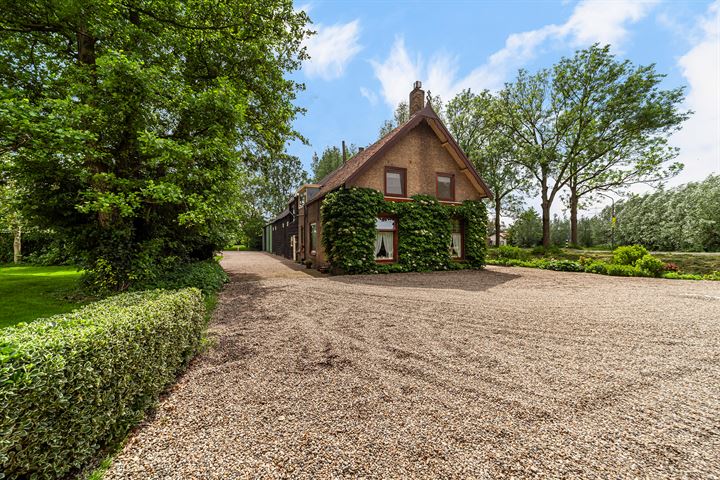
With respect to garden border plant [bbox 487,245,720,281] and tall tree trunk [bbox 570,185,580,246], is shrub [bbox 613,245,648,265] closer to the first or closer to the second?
garden border plant [bbox 487,245,720,281]

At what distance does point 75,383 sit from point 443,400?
10.6 ft

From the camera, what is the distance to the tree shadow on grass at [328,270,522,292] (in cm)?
1084

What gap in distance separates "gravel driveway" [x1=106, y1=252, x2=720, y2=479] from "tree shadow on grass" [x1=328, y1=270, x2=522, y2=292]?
166 inches

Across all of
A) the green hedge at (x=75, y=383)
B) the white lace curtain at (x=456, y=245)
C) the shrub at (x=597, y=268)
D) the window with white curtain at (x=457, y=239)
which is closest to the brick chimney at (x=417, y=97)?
the window with white curtain at (x=457, y=239)

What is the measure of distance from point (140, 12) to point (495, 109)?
78.5 feet

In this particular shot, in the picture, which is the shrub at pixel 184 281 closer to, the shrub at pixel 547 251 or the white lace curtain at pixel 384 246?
the white lace curtain at pixel 384 246

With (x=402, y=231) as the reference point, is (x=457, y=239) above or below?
below

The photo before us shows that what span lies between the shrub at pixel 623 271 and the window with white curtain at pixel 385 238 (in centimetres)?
Result: 1031

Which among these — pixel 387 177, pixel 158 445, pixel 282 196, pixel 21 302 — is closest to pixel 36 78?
pixel 21 302

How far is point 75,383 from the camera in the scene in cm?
219

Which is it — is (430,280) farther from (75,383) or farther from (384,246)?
(75,383)

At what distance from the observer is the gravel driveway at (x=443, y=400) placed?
92.6 inches

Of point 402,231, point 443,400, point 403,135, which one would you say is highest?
point 403,135

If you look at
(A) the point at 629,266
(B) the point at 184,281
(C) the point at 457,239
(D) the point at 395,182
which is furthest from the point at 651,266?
(B) the point at 184,281
